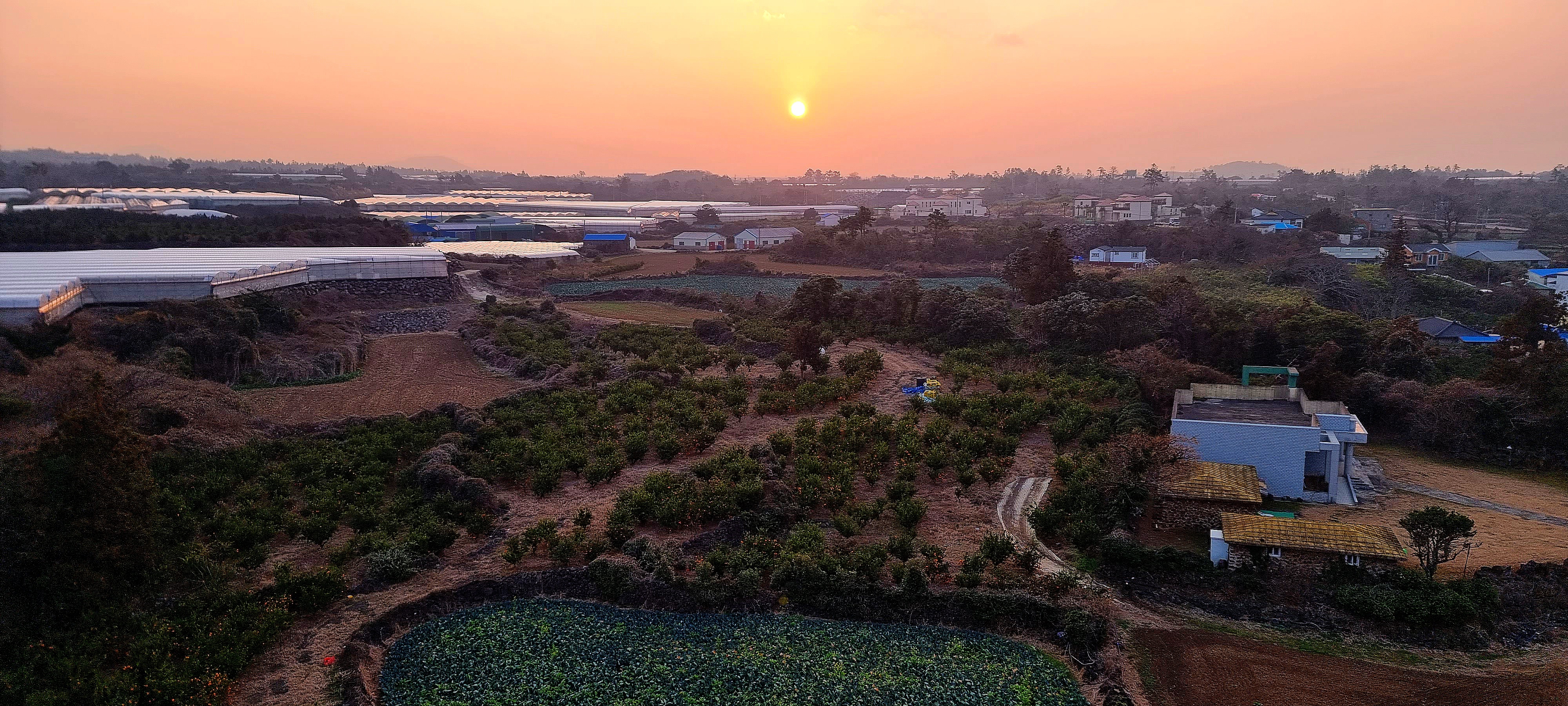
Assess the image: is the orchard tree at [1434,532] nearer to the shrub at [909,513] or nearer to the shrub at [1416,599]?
the shrub at [1416,599]

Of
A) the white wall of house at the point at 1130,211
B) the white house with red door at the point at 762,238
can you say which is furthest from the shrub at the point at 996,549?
the white wall of house at the point at 1130,211

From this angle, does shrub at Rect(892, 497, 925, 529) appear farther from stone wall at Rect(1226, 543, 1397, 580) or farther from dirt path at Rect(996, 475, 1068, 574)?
stone wall at Rect(1226, 543, 1397, 580)

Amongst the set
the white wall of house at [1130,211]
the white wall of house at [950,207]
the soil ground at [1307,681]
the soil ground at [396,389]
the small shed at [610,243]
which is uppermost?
the white wall of house at [950,207]

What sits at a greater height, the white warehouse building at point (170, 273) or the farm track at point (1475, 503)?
the white warehouse building at point (170, 273)

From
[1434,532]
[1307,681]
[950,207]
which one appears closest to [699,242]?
[950,207]

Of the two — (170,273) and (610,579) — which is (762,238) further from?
(610,579)

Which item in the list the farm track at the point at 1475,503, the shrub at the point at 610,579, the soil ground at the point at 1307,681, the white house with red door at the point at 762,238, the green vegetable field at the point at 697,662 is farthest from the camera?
the white house with red door at the point at 762,238

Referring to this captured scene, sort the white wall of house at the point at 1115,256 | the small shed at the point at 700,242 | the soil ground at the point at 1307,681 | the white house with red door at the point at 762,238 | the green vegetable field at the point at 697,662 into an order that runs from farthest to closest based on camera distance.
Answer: the white house with red door at the point at 762,238
the small shed at the point at 700,242
the white wall of house at the point at 1115,256
the green vegetable field at the point at 697,662
the soil ground at the point at 1307,681
